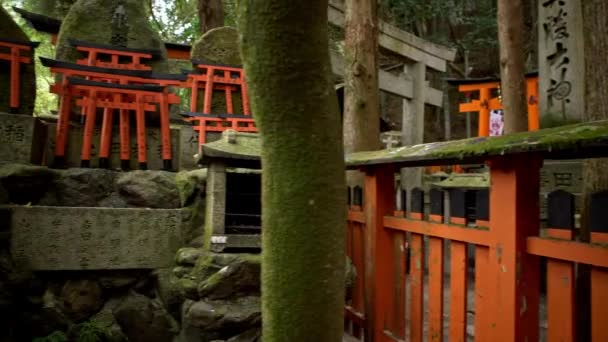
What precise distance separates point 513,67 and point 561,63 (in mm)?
1950

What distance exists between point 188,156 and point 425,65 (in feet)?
18.2

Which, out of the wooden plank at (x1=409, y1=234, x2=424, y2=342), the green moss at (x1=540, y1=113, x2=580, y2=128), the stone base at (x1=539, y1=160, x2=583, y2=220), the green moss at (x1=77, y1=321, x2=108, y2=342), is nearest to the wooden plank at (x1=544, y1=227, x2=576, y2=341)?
the wooden plank at (x1=409, y1=234, x2=424, y2=342)

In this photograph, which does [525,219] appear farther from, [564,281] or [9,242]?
[9,242]

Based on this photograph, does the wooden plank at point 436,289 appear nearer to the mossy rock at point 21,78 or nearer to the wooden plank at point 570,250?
the wooden plank at point 570,250

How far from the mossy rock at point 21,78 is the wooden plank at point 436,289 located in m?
6.11

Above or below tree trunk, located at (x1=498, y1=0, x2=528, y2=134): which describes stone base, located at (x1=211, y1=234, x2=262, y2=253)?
A: below

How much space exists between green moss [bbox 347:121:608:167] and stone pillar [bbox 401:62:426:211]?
651cm

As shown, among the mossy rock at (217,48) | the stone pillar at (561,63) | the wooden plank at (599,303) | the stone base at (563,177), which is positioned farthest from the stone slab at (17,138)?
the stone base at (563,177)

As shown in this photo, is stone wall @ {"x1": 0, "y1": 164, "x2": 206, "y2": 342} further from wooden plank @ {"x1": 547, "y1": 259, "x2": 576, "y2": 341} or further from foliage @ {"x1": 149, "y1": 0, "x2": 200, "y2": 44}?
foliage @ {"x1": 149, "y1": 0, "x2": 200, "y2": 44}

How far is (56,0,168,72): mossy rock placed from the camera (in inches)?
287

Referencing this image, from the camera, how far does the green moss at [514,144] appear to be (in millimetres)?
1690

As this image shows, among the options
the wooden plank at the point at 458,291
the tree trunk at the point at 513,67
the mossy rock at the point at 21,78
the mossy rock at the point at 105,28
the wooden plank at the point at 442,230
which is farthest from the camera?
the mossy rock at the point at 105,28

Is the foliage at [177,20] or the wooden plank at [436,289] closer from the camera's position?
→ the wooden plank at [436,289]

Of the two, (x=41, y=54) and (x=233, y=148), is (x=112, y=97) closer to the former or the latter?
(x=233, y=148)
